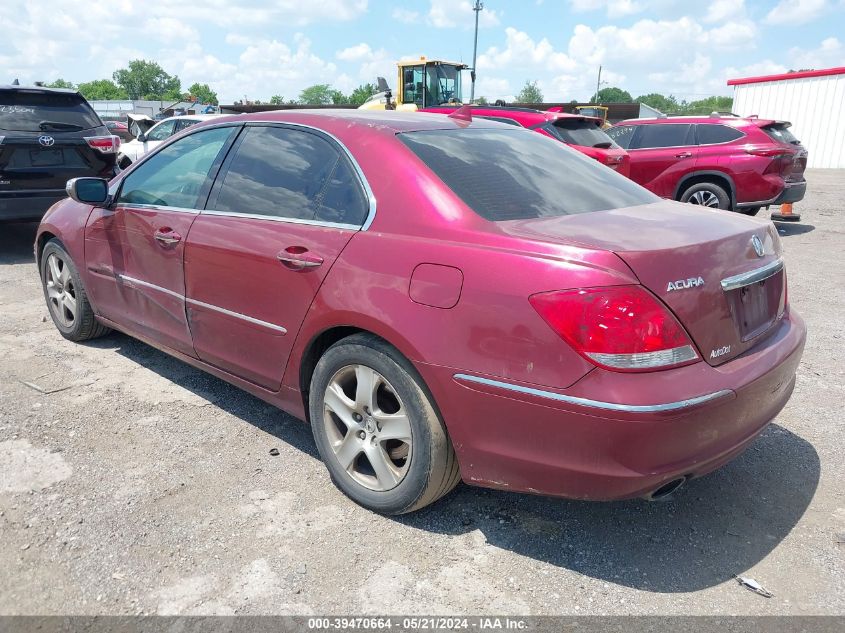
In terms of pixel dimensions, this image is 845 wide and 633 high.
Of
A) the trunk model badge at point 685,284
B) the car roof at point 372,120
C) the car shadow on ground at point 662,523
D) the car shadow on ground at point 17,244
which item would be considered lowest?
the car shadow on ground at point 17,244

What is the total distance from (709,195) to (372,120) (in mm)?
8583

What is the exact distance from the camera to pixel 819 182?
63.7ft

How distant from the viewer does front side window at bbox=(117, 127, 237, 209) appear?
3.62 m

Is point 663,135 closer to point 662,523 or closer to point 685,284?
point 662,523

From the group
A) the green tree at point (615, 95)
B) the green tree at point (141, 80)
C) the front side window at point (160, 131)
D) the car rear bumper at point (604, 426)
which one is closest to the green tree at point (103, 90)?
the green tree at point (141, 80)

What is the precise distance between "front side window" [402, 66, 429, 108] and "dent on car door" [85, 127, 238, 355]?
16911mm

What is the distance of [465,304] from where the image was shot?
2.35 m

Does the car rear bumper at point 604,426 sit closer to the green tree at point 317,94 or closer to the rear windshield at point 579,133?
the rear windshield at point 579,133

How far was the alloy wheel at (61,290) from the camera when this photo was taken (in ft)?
15.7

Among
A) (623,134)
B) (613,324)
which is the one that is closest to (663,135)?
(623,134)

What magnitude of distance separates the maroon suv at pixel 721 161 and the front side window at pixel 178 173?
27.2 feet

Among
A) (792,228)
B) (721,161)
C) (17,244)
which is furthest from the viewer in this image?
(792,228)

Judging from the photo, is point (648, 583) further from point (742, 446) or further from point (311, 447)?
point (311, 447)

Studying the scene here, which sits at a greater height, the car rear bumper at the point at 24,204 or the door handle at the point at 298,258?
the door handle at the point at 298,258
